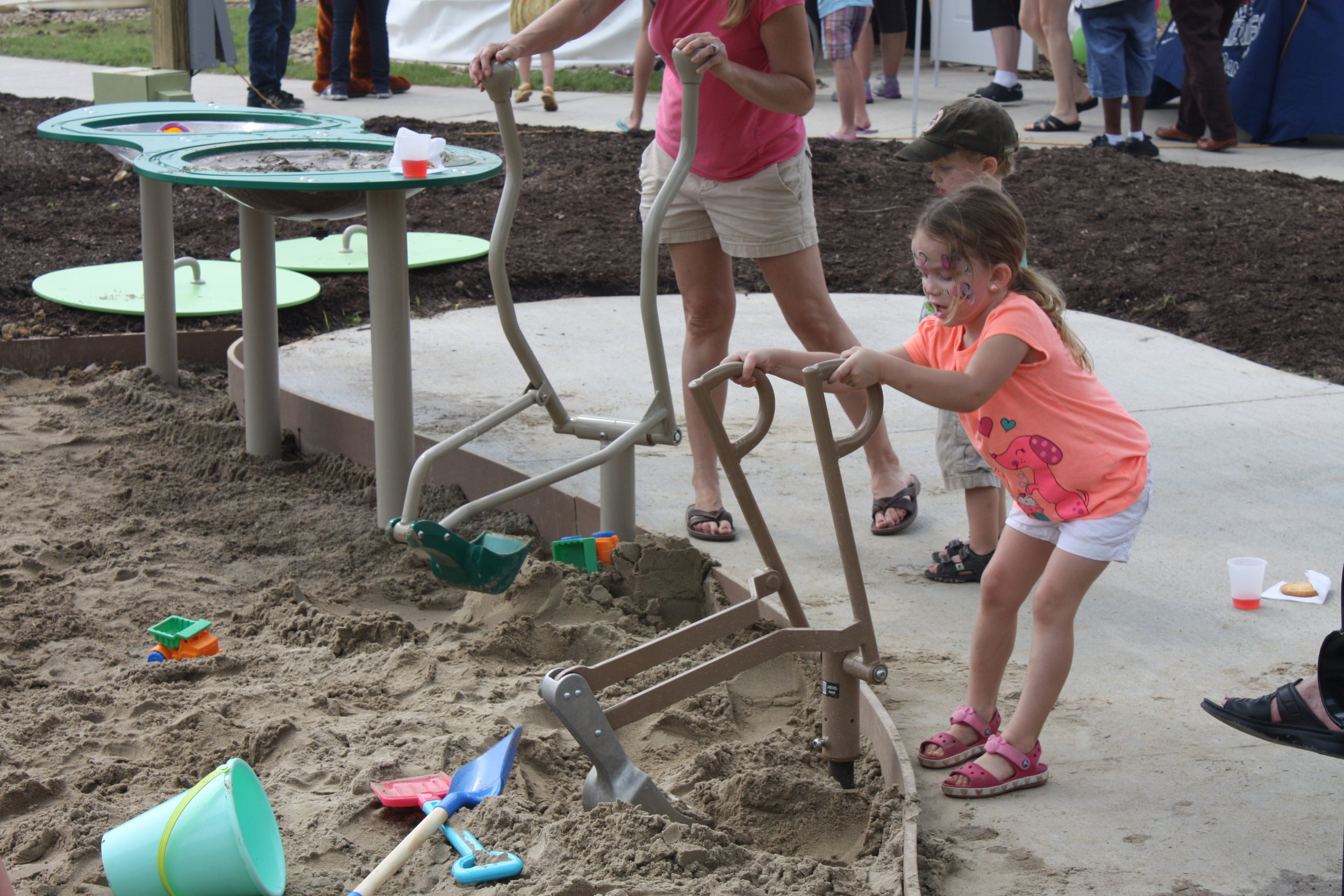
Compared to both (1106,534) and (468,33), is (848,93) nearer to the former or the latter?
(468,33)

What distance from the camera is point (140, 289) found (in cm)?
586

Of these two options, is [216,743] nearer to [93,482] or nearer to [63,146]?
[93,482]

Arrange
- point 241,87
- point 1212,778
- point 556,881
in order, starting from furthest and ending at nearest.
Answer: point 241,87, point 1212,778, point 556,881

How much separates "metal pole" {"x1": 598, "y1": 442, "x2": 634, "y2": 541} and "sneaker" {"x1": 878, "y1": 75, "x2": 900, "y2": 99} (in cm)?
980

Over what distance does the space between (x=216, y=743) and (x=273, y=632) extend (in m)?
0.60

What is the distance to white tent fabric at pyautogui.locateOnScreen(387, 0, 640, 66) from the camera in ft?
46.5

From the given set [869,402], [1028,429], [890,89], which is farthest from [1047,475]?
[890,89]

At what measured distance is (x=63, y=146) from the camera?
9.71m

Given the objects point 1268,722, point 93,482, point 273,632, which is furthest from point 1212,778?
point 93,482

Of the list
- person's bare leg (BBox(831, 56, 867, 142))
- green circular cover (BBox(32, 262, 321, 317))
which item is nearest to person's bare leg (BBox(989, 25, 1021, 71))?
person's bare leg (BBox(831, 56, 867, 142))

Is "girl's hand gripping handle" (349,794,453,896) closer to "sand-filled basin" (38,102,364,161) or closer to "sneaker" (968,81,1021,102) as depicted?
"sand-filled basin" (38,102,364,161)

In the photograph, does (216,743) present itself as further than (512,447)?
No

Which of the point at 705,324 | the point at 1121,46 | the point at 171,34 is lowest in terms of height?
the point at 705,324

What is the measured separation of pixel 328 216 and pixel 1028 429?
7.38 ft
